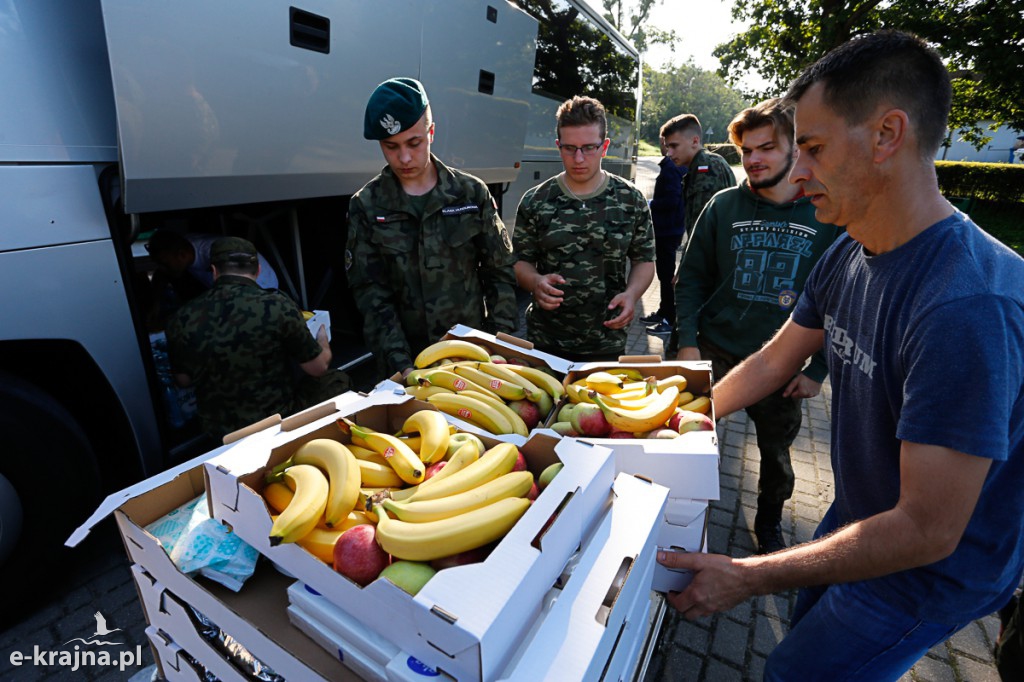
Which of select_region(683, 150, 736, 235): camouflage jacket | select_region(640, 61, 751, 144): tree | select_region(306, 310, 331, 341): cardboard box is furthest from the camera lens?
select_region(640, 61, 751, 144): tree

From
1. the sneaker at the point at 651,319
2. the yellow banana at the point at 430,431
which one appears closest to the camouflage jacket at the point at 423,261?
the yellow banana at the point at 430,431

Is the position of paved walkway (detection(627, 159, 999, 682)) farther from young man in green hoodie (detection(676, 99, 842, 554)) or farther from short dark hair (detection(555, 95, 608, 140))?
short dark hair (detection(555, 95, 608, 140))

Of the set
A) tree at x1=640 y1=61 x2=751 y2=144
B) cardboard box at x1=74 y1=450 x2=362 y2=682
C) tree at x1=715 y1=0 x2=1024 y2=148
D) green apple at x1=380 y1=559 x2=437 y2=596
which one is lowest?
cardboard box at x1=74 y1=450 x2=362 y2=682

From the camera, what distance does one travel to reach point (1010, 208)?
17281 millimetres

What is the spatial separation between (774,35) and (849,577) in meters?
21.2

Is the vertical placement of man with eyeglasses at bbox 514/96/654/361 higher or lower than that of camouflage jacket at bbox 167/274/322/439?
higher

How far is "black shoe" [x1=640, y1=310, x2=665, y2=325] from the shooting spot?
7.38 metres

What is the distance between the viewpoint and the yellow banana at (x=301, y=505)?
1104 millimetres

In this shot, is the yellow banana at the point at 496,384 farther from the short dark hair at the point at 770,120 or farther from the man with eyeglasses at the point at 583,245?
the short dark hair at the point at 770,120

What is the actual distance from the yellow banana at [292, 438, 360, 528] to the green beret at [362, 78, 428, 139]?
1683 millimetres

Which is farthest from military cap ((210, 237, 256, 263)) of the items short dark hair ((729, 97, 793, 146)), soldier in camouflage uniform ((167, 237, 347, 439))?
short dark hair ((729, 97, 793, 146))

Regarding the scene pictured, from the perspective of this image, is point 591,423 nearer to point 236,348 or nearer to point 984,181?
point 236,348

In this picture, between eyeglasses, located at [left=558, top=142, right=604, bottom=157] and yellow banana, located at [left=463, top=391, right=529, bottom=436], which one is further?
eyeglasses, located at [left=558, top=142, right=604, bottom=157]

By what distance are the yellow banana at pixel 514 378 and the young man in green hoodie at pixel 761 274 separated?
1233 millimetres
